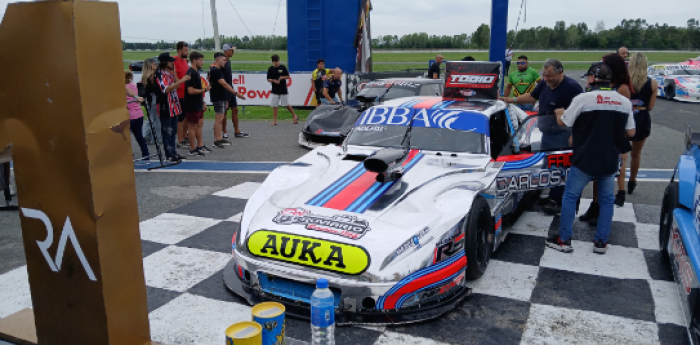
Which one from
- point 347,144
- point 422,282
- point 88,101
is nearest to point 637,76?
point 347,144

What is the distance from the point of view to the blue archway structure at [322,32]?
53.3ft

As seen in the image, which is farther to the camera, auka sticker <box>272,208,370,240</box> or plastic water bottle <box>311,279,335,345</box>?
auka sticker <box>272,208,370,240</box>

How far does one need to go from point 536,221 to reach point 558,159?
2.98 ft

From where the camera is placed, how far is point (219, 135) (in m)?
9.48

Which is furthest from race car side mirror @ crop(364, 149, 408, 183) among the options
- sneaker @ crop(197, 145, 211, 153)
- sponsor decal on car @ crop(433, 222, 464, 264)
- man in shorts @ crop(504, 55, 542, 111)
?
man in shorts @ crop(504, 55, 542, 111)

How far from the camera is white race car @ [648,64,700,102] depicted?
53.5 ft

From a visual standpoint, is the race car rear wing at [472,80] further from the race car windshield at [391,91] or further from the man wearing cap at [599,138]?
the race car windshield at [391,91]

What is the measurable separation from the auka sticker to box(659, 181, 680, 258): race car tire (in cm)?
243

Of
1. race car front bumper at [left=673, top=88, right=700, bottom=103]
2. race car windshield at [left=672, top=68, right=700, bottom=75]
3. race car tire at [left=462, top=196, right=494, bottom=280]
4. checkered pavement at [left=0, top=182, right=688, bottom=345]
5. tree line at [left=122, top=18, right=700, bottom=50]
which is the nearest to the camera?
checkered pavement at [left=0, top=182, right=688, bottom=345]

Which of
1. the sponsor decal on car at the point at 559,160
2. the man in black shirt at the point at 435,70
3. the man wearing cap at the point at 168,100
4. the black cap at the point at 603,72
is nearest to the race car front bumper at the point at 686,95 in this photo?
the man in black shirt at the point at 435,70

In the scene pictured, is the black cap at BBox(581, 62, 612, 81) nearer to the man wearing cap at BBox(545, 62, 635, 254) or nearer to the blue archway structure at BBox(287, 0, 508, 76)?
the man wearing cap at BBox(545, 62, 635, 254)

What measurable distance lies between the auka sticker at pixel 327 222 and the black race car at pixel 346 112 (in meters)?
5.19

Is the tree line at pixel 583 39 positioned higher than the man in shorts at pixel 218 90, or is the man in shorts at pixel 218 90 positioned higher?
the tree line at pixel 583 39

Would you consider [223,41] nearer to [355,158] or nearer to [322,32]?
[322,32]
